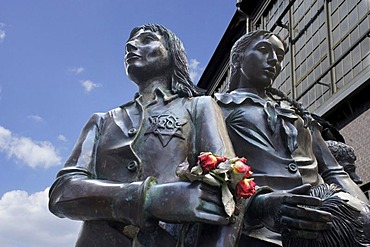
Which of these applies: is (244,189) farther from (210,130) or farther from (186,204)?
(210,130)

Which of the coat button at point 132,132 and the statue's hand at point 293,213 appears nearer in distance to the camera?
the statue's hand at point 293,213

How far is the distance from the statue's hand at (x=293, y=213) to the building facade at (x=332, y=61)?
13.8 m

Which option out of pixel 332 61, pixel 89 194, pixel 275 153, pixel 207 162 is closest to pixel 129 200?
pixel 89 194

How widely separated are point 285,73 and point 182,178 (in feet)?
65.7

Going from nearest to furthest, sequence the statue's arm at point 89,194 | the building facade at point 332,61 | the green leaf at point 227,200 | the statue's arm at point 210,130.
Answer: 1. the green leaf at point 227,200
2. the statue's arm at point 89,194
3. the statue's arm at point 210,130
4. the building facade at point 332,61

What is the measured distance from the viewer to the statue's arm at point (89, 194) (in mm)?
2348

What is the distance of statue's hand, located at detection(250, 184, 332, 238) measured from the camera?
2.30m

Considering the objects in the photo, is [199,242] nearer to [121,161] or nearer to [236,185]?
[236,185]

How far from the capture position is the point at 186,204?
2260mm

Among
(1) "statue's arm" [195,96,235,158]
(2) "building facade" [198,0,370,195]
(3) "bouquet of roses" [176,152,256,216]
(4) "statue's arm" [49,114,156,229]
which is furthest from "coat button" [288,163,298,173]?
(2) "building facade" [198,0,370,195]

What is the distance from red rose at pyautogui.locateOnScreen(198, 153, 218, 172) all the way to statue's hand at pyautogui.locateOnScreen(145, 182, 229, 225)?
0.06 m

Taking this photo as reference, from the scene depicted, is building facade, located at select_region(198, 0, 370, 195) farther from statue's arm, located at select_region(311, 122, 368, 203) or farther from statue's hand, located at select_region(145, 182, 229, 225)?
statue's hand, located at select_region(145, 182, 229, 225)

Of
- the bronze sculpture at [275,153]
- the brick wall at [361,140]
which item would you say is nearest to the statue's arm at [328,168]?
the bronze sculpture at [275,153]

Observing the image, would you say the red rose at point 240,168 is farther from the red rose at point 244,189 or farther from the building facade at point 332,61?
the building facade at point 332,61
